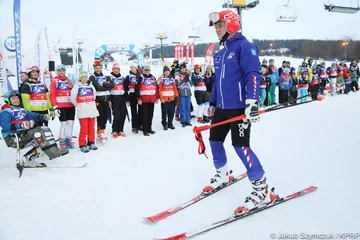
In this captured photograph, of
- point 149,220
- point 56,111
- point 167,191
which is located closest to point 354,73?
point 167,191

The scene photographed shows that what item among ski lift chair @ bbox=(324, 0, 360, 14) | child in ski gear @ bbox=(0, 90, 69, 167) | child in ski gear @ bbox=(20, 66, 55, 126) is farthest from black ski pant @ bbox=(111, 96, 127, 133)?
ski lift chair @ bbox=(324, 0, 360, 14)

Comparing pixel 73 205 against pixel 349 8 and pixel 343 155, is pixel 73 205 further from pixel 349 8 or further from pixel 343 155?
pixel 349 8

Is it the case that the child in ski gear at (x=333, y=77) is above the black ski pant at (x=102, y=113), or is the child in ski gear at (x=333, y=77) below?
above

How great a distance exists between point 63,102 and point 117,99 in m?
1.40

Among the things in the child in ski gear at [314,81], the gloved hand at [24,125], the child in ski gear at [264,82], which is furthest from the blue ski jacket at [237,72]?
the child in ski gear at [314,81]

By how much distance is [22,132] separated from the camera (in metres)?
4.35

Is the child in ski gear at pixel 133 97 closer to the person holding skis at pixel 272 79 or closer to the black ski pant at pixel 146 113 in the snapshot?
the black ski pant at pixel 146 113

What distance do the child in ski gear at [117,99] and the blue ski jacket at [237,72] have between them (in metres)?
4.07

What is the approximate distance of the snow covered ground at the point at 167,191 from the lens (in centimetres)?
254

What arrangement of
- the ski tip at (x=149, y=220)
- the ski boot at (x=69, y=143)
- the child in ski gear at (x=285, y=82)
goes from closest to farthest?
the ski tip at (x=149, y=220) → the ski boot at (x=69, y=143) → the child in ski gear at (x=285, y=82)

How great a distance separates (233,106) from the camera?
9.41 ft

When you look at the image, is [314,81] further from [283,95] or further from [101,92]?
A: [101,92]

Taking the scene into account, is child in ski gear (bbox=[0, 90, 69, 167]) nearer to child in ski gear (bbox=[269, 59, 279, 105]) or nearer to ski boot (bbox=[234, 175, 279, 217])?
ski boot (bbox=[234, 175, 279, 217])

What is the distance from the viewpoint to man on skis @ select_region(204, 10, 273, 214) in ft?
8.76
